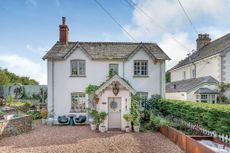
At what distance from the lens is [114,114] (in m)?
16.9

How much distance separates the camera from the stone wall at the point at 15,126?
14.3m

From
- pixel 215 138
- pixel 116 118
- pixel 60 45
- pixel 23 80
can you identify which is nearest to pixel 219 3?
pixel 215 138

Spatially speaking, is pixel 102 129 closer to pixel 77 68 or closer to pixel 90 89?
pixel 90 89

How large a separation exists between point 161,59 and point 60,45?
10.1 m

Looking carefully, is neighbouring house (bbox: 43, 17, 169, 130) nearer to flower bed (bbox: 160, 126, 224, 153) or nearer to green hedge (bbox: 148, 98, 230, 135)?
green hedge (bbox: 148, 98, 230, 135)

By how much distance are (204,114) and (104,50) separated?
12309 mm

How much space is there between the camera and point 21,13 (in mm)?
15617

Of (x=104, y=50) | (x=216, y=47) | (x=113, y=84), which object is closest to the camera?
(x=113, y=84)

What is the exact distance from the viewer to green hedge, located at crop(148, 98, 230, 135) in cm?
1007

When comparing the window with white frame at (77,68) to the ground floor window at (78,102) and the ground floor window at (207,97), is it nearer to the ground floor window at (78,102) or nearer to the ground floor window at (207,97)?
the ground floor window at (78,102)

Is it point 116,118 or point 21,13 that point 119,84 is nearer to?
point 116,118

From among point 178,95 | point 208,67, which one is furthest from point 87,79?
point 208,67

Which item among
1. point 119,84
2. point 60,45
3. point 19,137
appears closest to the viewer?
point 19,137

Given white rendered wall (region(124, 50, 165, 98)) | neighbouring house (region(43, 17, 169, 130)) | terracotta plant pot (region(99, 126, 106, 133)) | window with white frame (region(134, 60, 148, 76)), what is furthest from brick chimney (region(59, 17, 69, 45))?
terracotta plant pot (region(99, 126, 106, 133))
